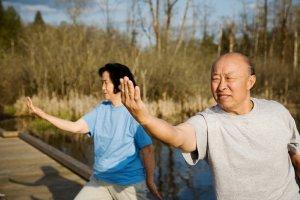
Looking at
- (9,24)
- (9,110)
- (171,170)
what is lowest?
(171,170)

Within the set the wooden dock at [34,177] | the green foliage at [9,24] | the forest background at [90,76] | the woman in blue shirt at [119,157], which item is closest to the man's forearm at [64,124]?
the woman in blue shirt at [119,157]

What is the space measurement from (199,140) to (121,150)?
130 cm

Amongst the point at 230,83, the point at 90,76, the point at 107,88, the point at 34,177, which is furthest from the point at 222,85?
the point at 90,76

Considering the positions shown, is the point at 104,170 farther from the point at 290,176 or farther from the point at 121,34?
the point at 121,34

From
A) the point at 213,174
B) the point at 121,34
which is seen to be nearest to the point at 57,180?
the point at 213,174

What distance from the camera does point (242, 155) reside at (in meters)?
2.36

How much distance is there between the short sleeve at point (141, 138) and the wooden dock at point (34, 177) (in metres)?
2.68

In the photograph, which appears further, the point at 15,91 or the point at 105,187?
the point at 15,91

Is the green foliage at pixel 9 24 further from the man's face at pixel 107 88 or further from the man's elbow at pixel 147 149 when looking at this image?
the man's elbow at pixel 147 149

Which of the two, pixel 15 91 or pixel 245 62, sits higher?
pixel 245 62

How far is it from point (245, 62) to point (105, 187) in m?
1.60

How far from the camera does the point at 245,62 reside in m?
2.58

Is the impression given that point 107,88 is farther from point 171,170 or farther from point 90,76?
point 90,76

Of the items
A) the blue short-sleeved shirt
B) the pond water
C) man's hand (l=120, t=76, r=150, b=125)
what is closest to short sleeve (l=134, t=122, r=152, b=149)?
the blue short-sleeved shirt
